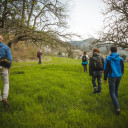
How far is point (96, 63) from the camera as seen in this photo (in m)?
3.61

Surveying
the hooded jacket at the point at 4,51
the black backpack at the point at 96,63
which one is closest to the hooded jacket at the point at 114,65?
the black backpack at the point at 96,63

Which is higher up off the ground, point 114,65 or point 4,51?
point 4,51

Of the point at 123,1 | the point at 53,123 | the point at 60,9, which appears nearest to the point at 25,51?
the point at 60,9

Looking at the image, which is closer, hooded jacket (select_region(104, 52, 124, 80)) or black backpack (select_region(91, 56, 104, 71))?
hooded jacket (select_region(104, 52, 124, 80))

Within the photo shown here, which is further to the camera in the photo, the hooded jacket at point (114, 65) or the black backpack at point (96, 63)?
the black backpack at point (96, 63)

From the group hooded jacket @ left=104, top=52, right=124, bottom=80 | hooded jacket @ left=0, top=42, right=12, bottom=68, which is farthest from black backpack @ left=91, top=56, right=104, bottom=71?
hooded jacket @ left=0, top=42, right=12, bottom=68

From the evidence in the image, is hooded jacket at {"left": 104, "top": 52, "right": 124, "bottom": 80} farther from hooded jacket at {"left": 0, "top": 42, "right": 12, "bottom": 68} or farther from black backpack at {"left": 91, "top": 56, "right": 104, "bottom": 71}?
hooded jacket at {"left": 0, "top": 42, "right": 12, "bottom": 68}

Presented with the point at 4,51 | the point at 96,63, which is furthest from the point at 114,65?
the point at 4,51

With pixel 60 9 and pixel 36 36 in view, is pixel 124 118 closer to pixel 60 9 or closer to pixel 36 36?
pixel 36 36

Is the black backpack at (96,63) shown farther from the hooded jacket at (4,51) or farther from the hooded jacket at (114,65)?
the hooded jacket at (4,51)

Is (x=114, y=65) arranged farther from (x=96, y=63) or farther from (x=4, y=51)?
(x=4, y=51)

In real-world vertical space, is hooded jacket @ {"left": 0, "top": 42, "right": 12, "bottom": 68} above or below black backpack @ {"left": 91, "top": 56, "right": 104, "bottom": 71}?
above

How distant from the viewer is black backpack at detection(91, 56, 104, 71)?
3.58 meters

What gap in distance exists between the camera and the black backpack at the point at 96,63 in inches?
141
